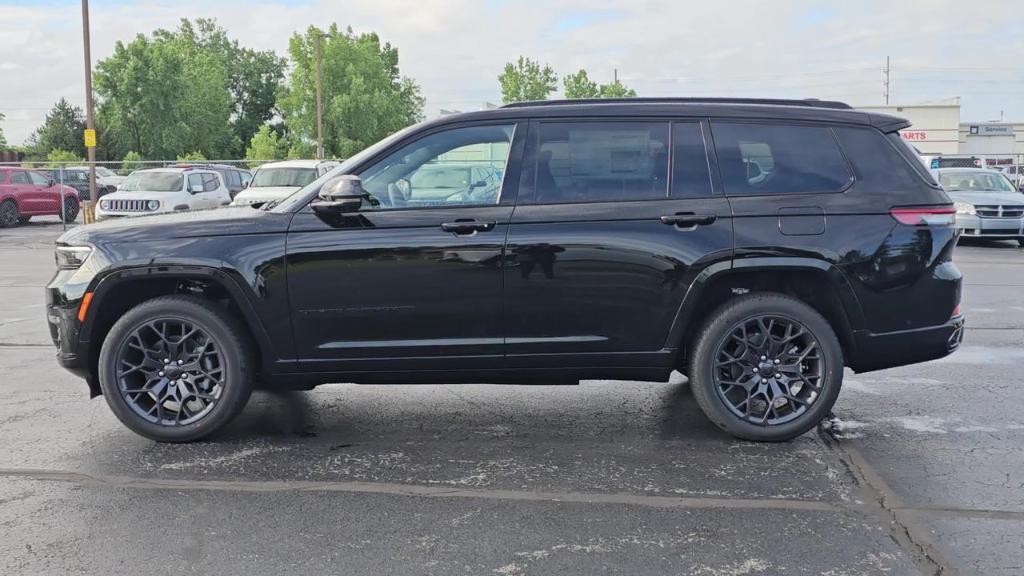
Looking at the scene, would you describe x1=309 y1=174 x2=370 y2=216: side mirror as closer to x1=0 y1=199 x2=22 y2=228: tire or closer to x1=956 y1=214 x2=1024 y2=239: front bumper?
x1=956 y1=214 x2=1024 y2=239: front bumper

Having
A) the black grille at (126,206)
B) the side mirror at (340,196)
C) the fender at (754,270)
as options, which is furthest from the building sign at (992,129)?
the side mirror at (340,196)

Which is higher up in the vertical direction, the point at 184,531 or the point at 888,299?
the point at 888,299

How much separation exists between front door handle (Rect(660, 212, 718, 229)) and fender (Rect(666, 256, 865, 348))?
0.80ft

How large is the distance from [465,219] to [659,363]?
1.36m

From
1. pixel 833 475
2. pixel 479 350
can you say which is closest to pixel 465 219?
pixel 479 350

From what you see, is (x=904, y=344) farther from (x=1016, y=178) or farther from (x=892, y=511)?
(x=1016, y=178)

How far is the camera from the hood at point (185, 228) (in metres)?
5.02

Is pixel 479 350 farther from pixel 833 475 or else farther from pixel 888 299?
pixel 888 299

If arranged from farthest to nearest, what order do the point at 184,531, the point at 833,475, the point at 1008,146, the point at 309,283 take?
the point at 1008,146 → the point at 309,283 → the point at 833,475 → the point at 184,531

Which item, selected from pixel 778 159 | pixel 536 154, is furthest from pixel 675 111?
pixel 536 154

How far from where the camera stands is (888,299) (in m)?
5.09

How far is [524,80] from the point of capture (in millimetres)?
63938

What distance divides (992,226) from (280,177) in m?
15.4

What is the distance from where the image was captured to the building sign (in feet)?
253
